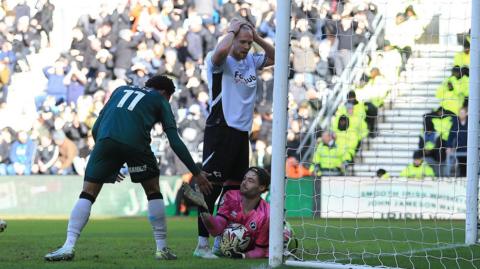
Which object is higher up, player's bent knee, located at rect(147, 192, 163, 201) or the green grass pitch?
player's bent knee, located at rect(147, 192, 163, 201)

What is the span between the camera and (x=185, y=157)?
659 cm

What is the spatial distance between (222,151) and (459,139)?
6.50 metres

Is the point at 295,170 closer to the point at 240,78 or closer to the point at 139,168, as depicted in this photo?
the point at 240,78

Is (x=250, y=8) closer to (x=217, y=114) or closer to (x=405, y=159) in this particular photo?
(x=405, y=159)

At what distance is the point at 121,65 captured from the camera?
64.8ft

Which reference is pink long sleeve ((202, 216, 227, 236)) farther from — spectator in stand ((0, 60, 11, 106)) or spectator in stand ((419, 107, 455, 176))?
spectator in stand ((0, 60, 11, 106))

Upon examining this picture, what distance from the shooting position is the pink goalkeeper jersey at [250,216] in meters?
7.36

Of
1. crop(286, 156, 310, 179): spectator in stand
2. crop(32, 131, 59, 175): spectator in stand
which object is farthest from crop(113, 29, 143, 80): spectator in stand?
crop(286, 156, 310, 179): spectator in stand

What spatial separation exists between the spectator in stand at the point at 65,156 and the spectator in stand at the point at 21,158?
516mm

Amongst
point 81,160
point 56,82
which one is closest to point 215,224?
point 81,160

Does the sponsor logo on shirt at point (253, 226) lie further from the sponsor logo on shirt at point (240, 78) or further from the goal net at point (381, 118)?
the goal net at point (381, 118)

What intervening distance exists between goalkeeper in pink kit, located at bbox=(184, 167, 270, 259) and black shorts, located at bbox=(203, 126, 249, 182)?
169 millimetres

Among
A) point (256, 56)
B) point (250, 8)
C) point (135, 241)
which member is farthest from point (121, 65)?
point (256, 56)

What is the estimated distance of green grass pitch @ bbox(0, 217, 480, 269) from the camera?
674 centimetres
